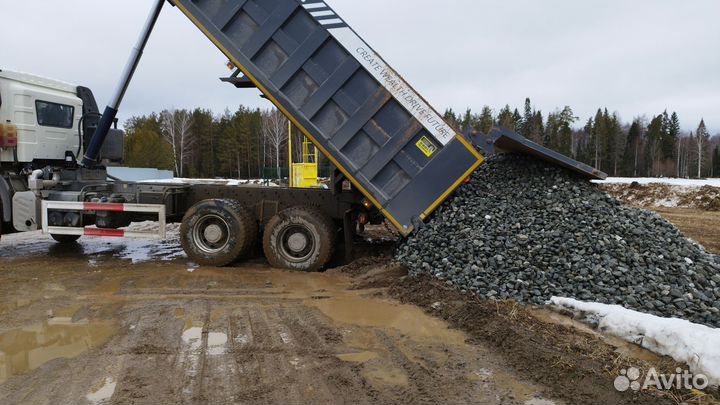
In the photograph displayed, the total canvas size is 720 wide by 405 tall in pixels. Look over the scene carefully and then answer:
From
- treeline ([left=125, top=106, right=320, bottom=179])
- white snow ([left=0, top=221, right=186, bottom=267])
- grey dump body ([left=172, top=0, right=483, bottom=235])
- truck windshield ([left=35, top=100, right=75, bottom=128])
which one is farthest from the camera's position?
treeline ([left=125, top=106, right=320, bottom=179])

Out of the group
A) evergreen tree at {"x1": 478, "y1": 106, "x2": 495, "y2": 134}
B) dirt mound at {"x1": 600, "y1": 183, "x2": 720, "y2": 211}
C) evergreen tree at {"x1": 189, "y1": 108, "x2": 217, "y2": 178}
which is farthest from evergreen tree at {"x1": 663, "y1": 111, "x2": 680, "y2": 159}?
evergreen tree at {"x1": 189, "y1": 108, "x2": 217, "y2": 178}

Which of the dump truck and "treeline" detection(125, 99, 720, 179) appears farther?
"treeline" detection(125, 99, 720, 179)

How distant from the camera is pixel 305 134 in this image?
21.9 feet

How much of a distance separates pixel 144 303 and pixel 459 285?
368 centimetres

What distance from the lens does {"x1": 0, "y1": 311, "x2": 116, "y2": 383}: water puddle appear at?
3.84 meters

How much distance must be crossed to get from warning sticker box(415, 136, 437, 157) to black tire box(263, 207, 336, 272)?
182 cm

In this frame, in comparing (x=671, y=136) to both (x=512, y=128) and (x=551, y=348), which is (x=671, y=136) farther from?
(x=551, y=348)

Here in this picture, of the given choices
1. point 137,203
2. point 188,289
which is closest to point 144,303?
point 188,289

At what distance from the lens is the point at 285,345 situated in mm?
4180

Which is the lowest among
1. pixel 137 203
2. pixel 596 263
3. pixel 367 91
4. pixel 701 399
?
pixel 701 399

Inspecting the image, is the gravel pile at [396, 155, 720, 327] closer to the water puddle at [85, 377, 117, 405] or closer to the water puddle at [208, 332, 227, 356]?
the water puddle at [208, 332, 227, 356]

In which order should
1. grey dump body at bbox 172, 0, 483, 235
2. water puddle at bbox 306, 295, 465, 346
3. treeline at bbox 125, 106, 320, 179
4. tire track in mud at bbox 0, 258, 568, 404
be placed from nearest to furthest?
tire track in mud at bbox 0, 258, 568, 404, water puddle at bbox 306, 295, 465, 346, grey dump body at bbox 172, 0, 483, 235, treeline at bbox 125, 106, 320, 179

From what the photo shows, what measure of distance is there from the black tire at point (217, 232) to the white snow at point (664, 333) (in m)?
4.69

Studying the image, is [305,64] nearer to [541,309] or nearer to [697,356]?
[541,309]
